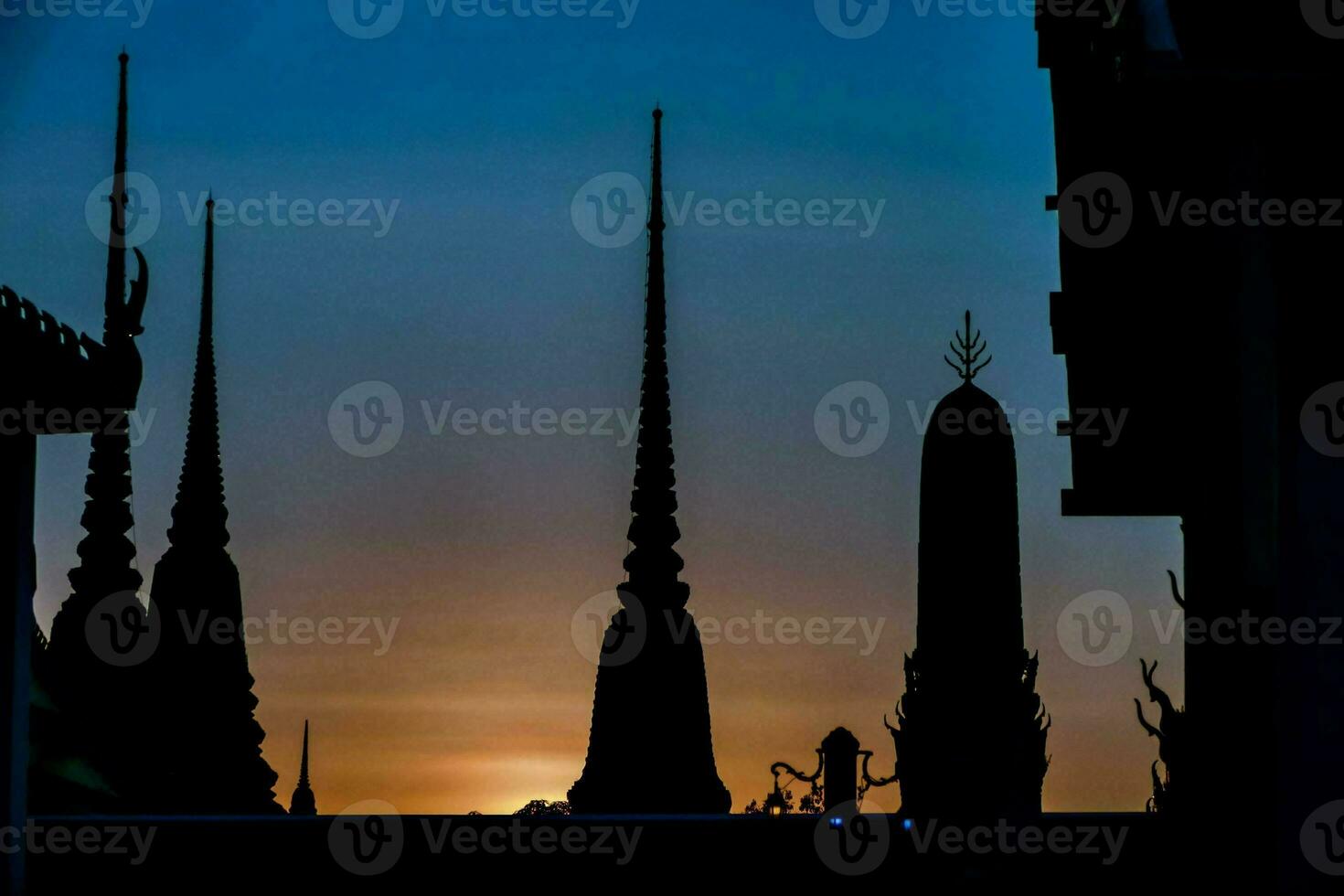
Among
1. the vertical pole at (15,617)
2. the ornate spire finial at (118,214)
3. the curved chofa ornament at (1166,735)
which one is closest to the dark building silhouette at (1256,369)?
the curved chofa ornament at (1166,735)

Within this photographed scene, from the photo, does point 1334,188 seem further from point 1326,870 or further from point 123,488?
point 123,488

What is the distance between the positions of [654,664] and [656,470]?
698 centimetres

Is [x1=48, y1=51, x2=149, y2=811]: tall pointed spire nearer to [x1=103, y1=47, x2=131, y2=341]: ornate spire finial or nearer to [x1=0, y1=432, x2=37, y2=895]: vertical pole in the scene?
[x1=103, y1=47, x2=131, y2=341]: ornate spire finial

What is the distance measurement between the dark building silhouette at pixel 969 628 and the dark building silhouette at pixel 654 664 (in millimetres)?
12599

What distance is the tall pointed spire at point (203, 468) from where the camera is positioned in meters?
74.7

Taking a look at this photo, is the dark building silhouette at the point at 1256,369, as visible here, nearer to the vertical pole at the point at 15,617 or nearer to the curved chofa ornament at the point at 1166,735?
the curved chofa ornament at the point at 1166,735

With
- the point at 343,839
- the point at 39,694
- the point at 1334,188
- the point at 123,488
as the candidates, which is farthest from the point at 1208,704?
the point at 123,488

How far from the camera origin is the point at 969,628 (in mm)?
49062

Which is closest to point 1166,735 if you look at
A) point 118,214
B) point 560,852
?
point 560,852

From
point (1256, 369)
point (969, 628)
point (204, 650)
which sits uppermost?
point (204, 650)

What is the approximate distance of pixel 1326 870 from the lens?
39.0ft

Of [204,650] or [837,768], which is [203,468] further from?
[837,768]

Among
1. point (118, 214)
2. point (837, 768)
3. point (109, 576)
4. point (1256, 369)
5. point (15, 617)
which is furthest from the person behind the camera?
point (109, 576)

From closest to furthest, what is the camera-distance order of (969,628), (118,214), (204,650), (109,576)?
(969,628), (118,214), (109,576), (204,650)
